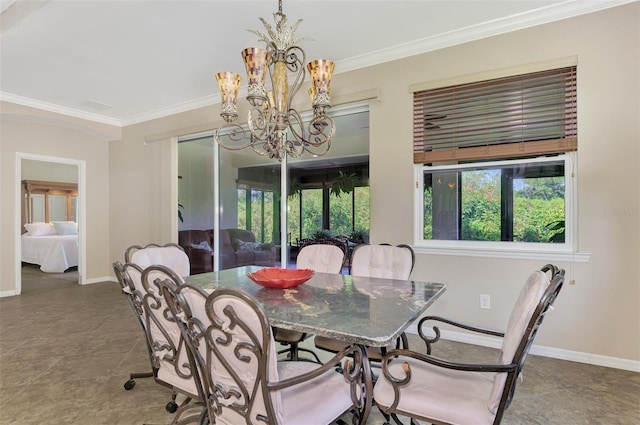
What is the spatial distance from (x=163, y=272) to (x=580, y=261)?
2927mm

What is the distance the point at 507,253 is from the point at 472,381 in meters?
1.73

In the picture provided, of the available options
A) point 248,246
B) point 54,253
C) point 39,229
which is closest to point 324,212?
point 248,246

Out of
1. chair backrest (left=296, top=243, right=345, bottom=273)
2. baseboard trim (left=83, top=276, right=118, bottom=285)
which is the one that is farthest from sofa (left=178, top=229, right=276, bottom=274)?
baseboard trim (left=83, top=276, right=118, bottom=285)

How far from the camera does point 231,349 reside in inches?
43.8

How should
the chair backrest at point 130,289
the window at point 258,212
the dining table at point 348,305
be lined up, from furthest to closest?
1. the window at point 258,212
2. the chair backrest at point 130,289
3. the dining table at point 348,305

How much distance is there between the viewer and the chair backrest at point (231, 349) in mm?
1038

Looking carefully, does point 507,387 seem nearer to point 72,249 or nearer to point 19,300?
point 19,300

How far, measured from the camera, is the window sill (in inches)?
102

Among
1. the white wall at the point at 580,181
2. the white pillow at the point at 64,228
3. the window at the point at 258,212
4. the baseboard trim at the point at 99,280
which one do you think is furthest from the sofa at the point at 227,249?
the white pillow at the point at 64,228

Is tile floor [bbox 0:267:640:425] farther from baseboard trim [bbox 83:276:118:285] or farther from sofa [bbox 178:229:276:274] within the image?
baseboard trim [bbox 83:276:118:285]

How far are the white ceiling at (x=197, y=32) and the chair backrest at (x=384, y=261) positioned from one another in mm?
1903

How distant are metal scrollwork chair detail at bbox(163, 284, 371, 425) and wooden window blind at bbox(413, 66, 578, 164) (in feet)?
7.79

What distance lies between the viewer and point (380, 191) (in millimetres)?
3377

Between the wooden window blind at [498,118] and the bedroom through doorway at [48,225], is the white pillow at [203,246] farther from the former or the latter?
the wooden window blind at [498,118]
